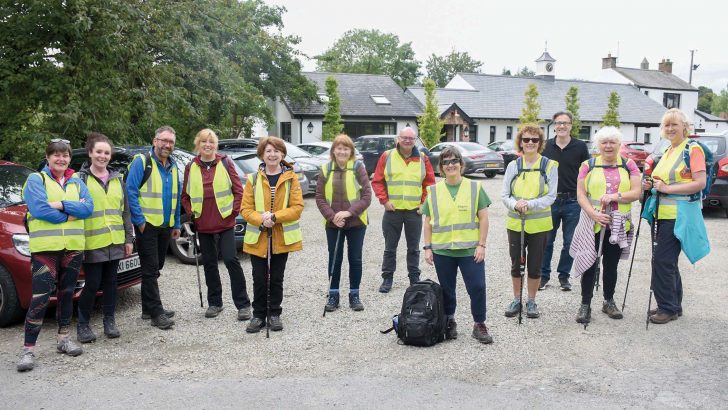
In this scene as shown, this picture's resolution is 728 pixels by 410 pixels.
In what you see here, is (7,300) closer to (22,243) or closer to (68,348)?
(22,243)

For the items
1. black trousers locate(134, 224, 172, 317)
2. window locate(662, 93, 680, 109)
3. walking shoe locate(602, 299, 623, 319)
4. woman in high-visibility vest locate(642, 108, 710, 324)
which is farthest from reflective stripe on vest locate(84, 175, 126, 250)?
window locate(662, 93, 680, 109)

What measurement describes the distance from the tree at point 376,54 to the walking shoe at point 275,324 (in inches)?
2674

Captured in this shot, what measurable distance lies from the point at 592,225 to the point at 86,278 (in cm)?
451

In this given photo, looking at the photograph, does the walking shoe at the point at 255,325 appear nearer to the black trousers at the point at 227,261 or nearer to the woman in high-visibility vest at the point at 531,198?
the black trousers at the point at 227,261

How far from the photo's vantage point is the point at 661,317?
17.5 feet

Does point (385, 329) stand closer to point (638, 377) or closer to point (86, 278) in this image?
point (638, 377)

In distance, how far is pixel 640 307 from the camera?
5.87 m

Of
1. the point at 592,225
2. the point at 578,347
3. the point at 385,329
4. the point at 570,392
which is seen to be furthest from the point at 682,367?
the point at 385,329

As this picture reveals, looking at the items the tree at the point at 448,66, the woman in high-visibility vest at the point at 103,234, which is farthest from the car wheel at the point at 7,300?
the tree at the point at 448,66

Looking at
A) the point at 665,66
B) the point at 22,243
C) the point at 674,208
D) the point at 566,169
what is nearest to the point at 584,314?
the point at 674,208

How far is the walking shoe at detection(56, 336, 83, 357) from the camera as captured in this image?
4.76 m

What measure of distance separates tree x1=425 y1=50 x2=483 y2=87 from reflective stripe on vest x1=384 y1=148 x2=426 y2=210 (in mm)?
85887

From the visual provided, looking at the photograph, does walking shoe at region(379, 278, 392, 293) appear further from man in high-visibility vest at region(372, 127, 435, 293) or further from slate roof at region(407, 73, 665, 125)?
slate roof at region(407, 73, 665, 125)

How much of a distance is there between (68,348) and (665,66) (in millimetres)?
69476
